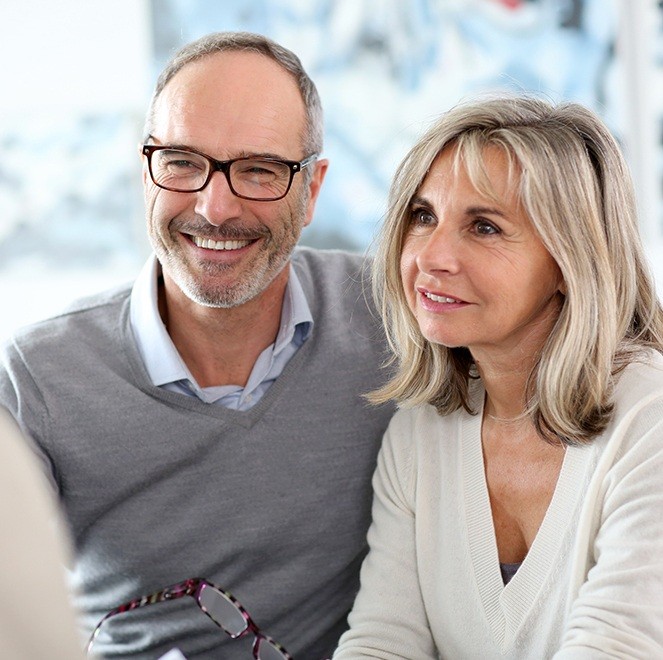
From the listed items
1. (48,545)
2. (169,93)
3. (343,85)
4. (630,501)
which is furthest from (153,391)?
(343,85)

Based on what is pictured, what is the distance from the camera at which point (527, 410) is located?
5.12 ft

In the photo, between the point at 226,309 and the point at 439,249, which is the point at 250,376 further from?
the point at 439,249

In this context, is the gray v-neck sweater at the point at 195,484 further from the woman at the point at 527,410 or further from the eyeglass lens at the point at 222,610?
the woman at the point at 527,410

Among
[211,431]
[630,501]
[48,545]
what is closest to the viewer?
[48,545]

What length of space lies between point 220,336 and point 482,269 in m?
0.56

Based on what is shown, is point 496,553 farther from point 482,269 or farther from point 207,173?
point 207,173

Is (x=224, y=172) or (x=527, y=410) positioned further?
(x=224, y=172)

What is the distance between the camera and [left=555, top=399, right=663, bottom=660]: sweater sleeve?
4.31 feet

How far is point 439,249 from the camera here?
1.50 m

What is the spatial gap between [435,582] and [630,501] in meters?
0.37

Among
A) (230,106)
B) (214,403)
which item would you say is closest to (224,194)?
(230,106)

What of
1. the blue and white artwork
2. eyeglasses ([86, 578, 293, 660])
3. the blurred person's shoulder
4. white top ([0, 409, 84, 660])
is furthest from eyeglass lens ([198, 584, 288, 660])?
the blue and white artwork

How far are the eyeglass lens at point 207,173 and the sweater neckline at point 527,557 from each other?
0.66 m

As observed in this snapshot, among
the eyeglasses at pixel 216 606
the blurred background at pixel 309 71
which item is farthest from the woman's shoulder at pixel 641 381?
the blurred background at pixel 309 71
